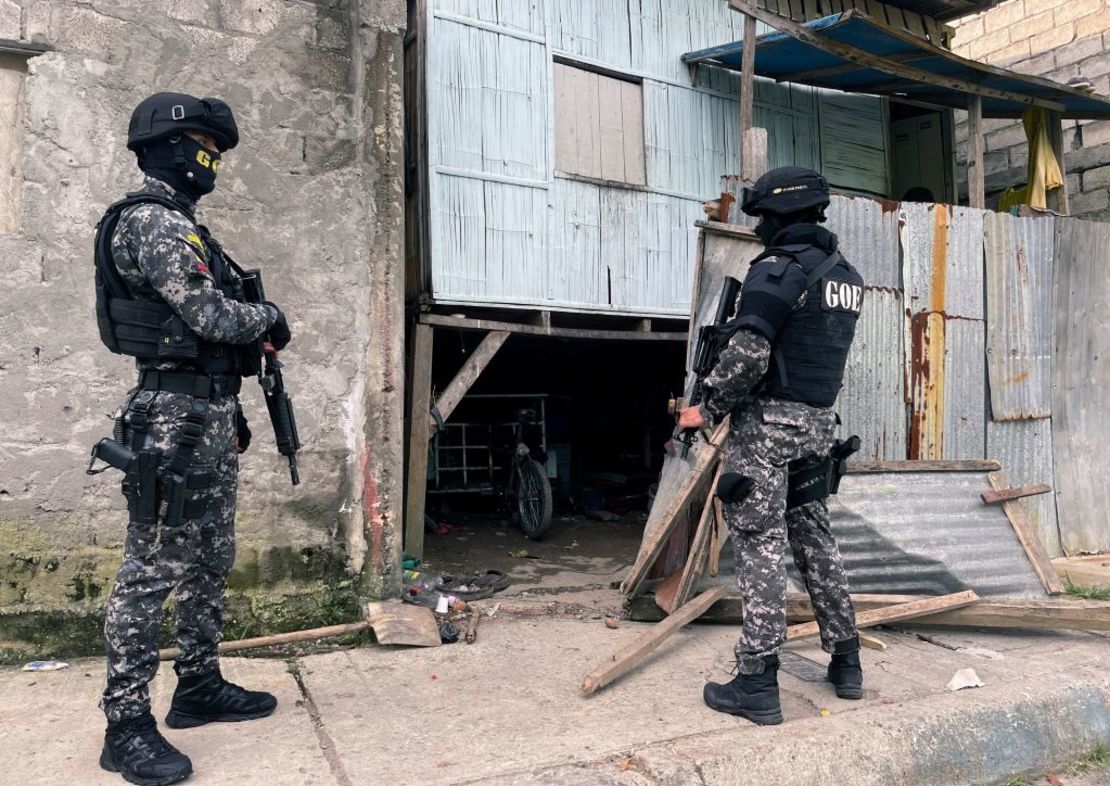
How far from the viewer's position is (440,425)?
5.81 m

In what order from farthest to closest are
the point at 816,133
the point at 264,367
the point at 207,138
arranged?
the point at 816,133 → the point at 264,367 → the point at 207,138

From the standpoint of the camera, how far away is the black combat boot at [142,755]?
235 centimetres

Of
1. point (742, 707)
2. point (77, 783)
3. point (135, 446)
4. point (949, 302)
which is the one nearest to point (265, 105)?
point (135, 446)

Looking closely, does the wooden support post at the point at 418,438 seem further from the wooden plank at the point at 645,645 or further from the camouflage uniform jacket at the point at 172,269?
the camouflage uniform jacket at the point at 172,269

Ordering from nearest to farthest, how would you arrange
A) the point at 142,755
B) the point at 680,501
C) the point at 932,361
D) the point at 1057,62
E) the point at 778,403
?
the point at 142,755 → the point at 778,403 → the point at 680,501 → the point at 932,361 → the point at 1057,62

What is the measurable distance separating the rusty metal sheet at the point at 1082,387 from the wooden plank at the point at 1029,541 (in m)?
0.99

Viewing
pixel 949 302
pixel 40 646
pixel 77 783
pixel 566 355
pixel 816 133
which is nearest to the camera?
pixel 77 783

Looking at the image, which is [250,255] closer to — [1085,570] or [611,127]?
[611,127]

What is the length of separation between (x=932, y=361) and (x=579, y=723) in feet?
10.4

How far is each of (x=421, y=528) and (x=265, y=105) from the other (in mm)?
2828

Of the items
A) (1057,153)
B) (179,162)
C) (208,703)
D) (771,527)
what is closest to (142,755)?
(208,703)

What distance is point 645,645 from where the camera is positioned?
3346 millimetres

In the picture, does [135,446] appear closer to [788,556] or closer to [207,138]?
[207,138]

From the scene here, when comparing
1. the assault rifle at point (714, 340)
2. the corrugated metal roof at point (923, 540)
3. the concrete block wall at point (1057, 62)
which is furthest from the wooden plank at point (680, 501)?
the concrete block wall at point (1057, 62)
